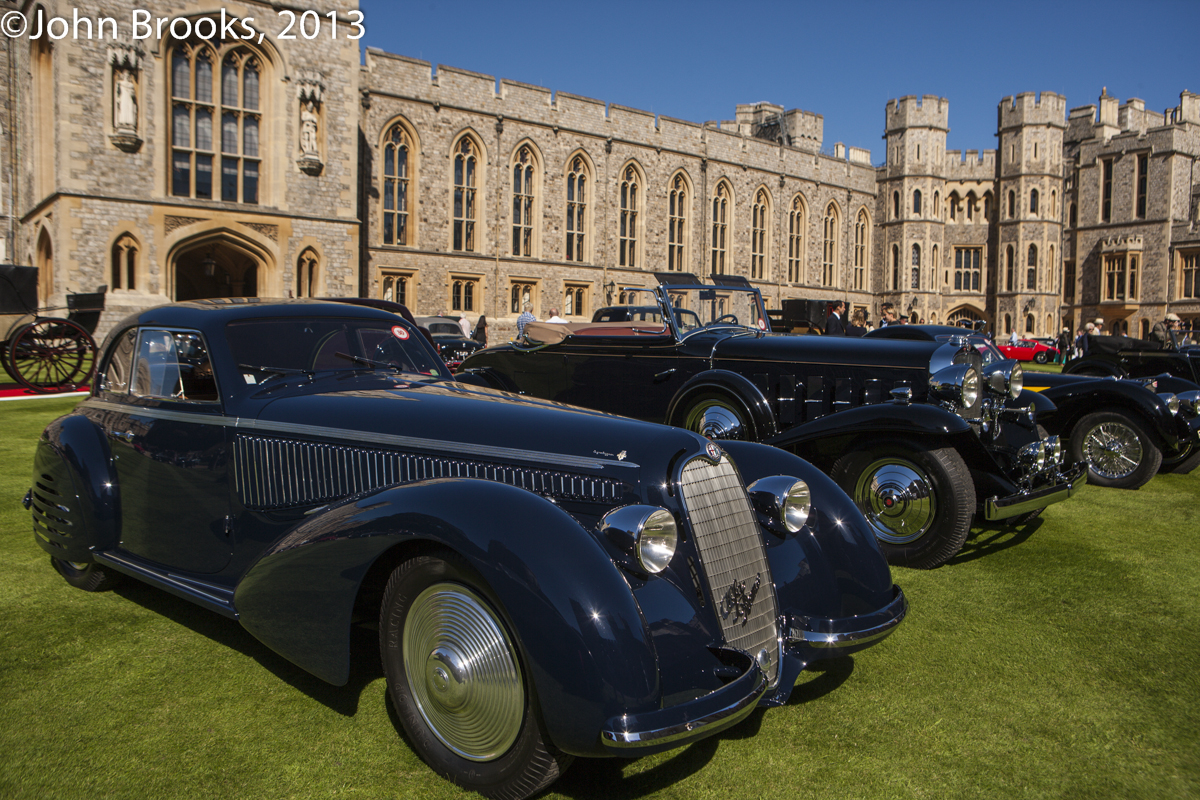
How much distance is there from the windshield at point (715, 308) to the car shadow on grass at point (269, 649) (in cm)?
466

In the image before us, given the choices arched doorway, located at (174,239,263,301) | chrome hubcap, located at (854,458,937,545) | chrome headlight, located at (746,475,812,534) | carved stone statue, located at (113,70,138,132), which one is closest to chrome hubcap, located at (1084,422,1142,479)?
chrome hubcap, located at (854,458,937,545)

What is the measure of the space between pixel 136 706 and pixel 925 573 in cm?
409

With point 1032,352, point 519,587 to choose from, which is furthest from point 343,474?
point 1032,352

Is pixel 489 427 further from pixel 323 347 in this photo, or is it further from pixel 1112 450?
pixel 1112 450

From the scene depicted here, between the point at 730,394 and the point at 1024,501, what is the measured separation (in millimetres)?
2396

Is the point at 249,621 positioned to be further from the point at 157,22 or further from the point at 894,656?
the point at 157,22

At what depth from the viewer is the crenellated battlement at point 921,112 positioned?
136 feet

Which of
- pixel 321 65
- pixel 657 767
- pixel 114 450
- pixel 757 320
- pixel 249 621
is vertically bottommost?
pixel 657 767

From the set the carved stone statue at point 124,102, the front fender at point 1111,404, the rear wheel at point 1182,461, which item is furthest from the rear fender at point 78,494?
the carved stone statue at point 124,102

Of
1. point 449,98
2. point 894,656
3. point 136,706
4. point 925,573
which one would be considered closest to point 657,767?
point 894,656

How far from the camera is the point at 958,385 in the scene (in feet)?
18.1

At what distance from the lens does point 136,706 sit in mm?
2846

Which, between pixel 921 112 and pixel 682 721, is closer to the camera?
pixel 682 721

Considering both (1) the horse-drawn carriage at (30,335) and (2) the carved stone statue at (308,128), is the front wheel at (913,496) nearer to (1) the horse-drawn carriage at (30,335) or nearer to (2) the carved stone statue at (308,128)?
(1) the horse-drawn carriage at (30,335)
